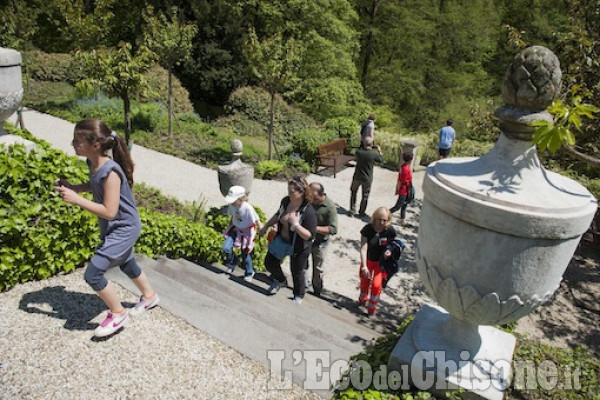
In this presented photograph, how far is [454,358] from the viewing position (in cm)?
294

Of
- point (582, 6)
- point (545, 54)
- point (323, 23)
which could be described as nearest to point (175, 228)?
point (545, 54)

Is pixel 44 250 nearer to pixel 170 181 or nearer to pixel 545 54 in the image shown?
pixel 545 54

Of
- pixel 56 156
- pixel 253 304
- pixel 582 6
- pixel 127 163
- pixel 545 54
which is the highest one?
pixel 582 6

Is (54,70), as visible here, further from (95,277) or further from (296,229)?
(95,277)

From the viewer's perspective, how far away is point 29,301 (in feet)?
12.5

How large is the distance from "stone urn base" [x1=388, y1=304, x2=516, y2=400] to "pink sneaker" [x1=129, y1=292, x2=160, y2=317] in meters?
2.12

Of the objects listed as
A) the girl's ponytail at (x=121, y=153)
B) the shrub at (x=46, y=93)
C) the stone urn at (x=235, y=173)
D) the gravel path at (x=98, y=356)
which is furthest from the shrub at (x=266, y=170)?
the shrub at (x=46, y=93)

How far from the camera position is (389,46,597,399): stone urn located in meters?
2.32

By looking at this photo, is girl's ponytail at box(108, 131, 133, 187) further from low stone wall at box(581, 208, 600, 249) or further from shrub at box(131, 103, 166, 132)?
shrub at box(131, 103, 166, 132)

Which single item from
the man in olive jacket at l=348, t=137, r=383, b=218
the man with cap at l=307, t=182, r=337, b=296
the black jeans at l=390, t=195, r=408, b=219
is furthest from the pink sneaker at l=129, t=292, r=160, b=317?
the black jeans at l=390, t=195, r=408, b=219

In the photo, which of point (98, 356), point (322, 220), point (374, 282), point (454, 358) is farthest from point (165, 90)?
point (454, 358)

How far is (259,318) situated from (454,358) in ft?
5.94

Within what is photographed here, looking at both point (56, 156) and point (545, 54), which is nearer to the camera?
→ point (545, 54)

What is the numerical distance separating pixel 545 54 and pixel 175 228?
406 centimetres
